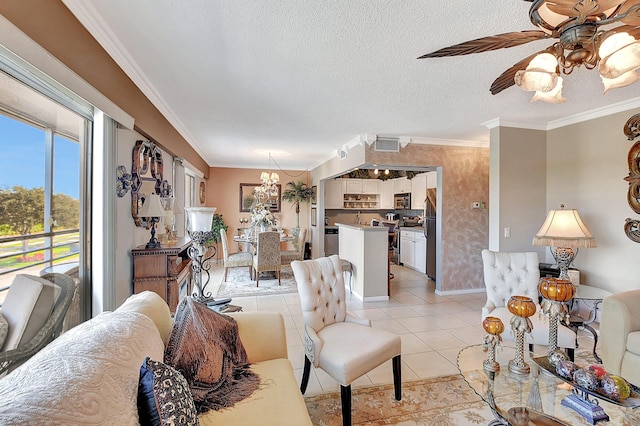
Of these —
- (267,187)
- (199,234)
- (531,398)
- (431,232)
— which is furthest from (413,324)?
(267,187)

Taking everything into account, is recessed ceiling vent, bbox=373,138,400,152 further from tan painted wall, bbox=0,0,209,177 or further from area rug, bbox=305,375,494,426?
area rug, bbox=305,375,494,426

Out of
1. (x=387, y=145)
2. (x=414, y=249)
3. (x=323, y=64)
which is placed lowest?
(x=414, y=249)

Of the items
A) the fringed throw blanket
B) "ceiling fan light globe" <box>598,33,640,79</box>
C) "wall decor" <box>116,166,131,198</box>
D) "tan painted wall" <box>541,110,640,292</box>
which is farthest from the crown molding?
"tan painted wall" <box>541,110,640,292</box>

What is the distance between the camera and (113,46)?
1.99m

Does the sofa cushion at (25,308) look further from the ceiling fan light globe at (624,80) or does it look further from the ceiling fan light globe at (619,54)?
the ceiling fan light globe at (624,80)

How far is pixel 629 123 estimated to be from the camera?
3.00m

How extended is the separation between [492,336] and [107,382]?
5.50 feet

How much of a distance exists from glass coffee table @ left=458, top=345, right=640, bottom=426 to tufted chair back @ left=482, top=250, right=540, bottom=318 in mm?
1184

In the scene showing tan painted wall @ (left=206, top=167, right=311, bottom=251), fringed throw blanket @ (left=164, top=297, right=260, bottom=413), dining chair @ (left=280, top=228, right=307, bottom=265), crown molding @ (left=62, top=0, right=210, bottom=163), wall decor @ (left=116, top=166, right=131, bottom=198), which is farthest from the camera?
tan painted wall @ (left=206, top=167, right=311, bottom=251)

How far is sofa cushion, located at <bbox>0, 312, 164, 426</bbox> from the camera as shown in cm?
64

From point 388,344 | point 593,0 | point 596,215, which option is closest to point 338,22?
point 593,0

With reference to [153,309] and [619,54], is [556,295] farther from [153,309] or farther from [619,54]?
[153,309]

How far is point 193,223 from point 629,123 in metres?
4.31

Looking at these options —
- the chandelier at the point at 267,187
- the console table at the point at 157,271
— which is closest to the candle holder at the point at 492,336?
the console table at the point at 157,271
